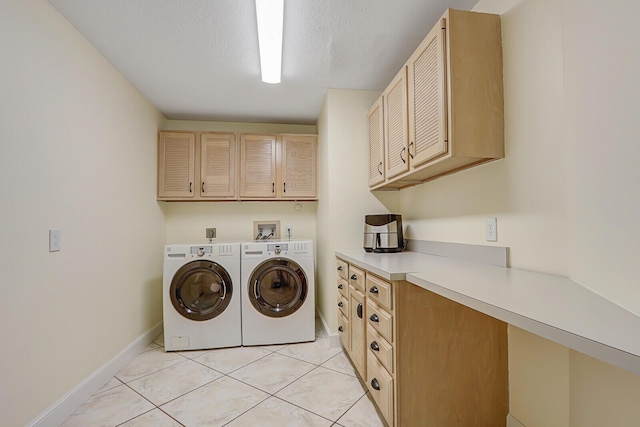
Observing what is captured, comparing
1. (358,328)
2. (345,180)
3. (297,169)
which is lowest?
(358,328)

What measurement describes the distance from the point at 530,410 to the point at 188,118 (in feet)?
12.5

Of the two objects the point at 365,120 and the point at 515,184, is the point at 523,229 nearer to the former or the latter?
the point at 515,184

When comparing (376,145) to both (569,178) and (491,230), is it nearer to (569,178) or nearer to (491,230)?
(491,230)

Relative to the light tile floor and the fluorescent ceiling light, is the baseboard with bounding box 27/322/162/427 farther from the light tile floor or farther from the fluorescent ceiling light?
the fluorescent ceiling light

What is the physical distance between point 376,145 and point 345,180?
43cm

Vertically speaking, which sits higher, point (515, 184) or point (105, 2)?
point (105, 2)

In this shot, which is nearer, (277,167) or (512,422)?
(512,422)

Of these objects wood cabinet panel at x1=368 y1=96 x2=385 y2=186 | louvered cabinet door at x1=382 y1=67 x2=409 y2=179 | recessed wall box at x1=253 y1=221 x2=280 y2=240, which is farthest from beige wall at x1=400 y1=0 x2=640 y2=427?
recessed wall box at x1=253 y1=221 x2=280 y2=240

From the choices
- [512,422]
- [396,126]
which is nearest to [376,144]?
[396,126]

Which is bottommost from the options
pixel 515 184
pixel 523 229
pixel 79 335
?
pixel 79 335

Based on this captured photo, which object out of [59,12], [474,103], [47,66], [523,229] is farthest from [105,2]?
[523,229]

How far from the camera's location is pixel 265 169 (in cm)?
329

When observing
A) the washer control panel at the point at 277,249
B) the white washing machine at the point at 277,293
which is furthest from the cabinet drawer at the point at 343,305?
the washer control panel at the point at 277,249

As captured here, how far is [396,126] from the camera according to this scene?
2.08 m
